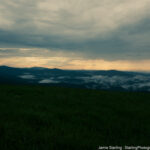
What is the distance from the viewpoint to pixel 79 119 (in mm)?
7477

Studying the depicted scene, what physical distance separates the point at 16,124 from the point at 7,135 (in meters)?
1.05

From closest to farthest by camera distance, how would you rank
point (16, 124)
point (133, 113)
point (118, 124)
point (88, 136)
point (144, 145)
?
point (144, 145) < point (88, 136) < point (16, 124) < point (118, 124) < point (133, 113)

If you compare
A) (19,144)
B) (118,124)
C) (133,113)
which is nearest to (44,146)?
(19,144)

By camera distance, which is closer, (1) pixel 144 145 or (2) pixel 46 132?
(1) pixel 144 145

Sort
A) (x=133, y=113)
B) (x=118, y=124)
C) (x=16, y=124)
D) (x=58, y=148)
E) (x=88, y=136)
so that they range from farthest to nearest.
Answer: (x=133, y=113) < (x=118, y=124) < (x=16, y=124) < (x=88, y=136) < (x=58, y=148)

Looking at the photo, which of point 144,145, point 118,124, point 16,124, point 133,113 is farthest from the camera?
point 133,113

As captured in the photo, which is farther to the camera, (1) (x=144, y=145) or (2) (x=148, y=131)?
(2) (x=148, y=131)

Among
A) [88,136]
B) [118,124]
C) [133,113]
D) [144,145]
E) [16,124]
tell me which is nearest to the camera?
[144,145]

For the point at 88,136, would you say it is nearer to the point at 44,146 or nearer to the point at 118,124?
the point at 44,146

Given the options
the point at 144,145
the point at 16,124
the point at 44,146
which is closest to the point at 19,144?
the point at 44,146

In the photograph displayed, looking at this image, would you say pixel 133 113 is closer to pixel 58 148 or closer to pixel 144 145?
pixel 144 145

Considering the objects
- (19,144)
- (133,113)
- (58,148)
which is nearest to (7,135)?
(19,144)

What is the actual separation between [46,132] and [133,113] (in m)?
5.85

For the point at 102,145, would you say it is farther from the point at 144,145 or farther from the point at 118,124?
the point at 118,124
